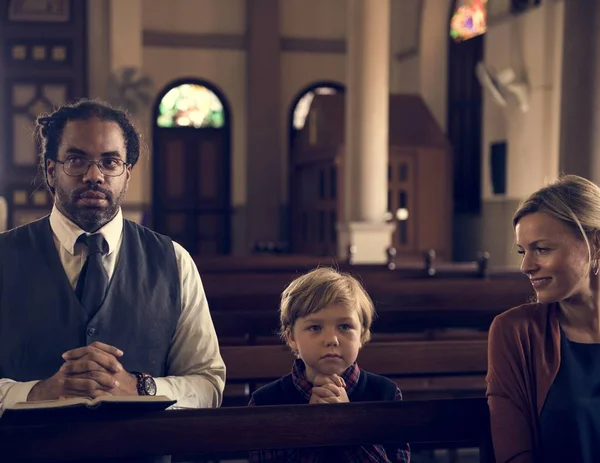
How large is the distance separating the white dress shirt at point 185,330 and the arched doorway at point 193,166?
38.8ft

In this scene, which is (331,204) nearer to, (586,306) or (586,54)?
(586,54)

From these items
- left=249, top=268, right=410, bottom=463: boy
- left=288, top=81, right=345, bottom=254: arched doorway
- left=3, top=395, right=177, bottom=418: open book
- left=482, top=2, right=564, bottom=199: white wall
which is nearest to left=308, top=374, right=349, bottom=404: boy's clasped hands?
left=249, top=268, right=410, bottom=463: boy

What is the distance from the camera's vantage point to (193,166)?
46.2ft

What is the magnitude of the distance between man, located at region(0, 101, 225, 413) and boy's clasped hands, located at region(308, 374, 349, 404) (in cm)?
26

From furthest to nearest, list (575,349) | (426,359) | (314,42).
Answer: (314,42)
(426,359)
(575,349)

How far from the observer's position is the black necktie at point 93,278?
2059mm

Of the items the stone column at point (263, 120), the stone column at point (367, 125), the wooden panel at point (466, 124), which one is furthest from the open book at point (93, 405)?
the stone column at point (263, 120)

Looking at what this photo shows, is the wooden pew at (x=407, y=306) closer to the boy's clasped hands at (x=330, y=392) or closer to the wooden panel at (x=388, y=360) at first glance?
the wooden panel at (x=388, y=360)

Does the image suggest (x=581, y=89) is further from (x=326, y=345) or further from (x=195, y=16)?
(x=195, y=16)

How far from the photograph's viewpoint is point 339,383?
6.79 feet

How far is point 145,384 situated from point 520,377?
814mm

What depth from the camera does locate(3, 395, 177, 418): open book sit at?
1656mm

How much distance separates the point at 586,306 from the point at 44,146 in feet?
4.30

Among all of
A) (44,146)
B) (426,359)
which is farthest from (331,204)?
(44,146)
